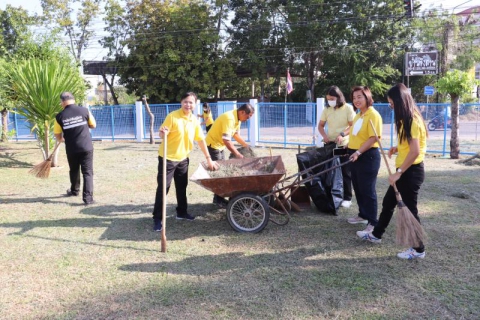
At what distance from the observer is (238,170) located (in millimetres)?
5516

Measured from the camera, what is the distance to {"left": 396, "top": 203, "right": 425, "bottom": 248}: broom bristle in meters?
3.65

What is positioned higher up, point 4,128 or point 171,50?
point 171,50

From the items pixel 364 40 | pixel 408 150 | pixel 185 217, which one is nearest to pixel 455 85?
pixel 408 150

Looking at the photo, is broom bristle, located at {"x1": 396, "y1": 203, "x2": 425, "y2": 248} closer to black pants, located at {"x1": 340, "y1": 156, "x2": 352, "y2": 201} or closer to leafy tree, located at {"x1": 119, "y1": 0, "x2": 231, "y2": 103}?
black pants, located at {"x1": 340, "y1": 156, "x2": 352, "y2": 201}

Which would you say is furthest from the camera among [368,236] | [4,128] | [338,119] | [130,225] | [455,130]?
[4,128]

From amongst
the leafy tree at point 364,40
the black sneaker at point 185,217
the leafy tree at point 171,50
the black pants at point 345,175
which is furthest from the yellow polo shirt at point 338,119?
the leafy tree at point 364,40

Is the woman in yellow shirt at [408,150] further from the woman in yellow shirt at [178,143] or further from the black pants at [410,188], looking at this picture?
the woman in yellow shirt at [178,143]

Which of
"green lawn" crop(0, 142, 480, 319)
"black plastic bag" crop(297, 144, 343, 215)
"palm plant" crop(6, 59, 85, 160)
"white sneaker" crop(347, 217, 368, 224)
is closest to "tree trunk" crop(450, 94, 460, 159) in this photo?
"green lawn" crop(0, 142, 480, 319)

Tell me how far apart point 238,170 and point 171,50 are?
22.0 metres

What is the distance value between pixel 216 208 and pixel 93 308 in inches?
114

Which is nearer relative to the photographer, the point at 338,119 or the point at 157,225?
the point at 157,225

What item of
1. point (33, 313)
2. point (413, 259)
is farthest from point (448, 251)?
point (33, 313)

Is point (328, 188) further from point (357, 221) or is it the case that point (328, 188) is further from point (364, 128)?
point (364, 128)

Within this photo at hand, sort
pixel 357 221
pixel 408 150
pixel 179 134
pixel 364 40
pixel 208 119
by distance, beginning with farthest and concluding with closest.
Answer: pixel 364 40 < pixel 208 119 < pixel 357 221 < pixel 179 134 < pixel 408 150
